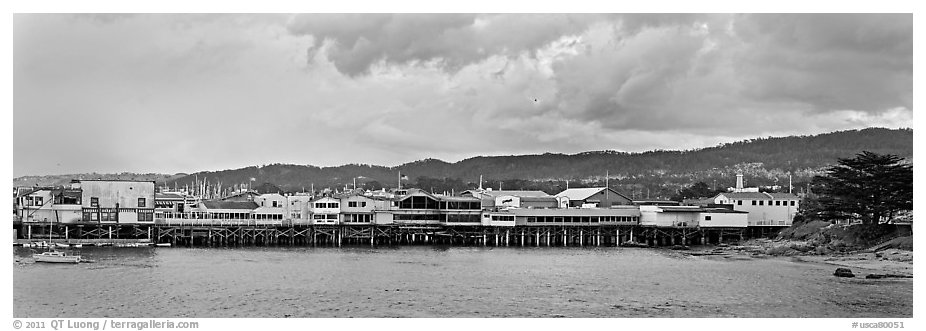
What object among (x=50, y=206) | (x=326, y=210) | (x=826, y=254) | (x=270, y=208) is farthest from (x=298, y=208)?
(x=826, y=254)

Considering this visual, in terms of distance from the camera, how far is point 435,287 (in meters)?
45.6

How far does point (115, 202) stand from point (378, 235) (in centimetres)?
2015

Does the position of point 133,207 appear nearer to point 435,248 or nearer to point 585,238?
point 435,248

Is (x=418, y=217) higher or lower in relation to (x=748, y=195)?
lower

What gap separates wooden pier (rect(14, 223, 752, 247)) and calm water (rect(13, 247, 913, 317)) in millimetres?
8687

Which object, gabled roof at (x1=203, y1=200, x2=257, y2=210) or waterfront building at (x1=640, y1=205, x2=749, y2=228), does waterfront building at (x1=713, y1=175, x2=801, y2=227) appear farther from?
gabled roof at (x1=203, y1=200, x2=257, y2=210)

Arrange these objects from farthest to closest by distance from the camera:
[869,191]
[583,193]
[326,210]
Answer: [583,193] → [326,210] → [869,191]

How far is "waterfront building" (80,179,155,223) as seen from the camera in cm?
7150

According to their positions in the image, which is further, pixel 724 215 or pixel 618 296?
pixel 724 215

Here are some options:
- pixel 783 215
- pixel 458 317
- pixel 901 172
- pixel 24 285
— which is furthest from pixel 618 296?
pixel 783 215

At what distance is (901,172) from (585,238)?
2566cm

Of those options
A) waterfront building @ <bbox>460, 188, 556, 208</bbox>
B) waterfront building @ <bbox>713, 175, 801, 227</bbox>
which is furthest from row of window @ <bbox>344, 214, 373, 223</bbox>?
waterfront building @ <bbox>713, 175, 801, 227</bbox>

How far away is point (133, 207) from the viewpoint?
7206 cm

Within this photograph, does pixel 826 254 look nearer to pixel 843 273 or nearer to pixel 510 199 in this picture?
pixel 843 273
